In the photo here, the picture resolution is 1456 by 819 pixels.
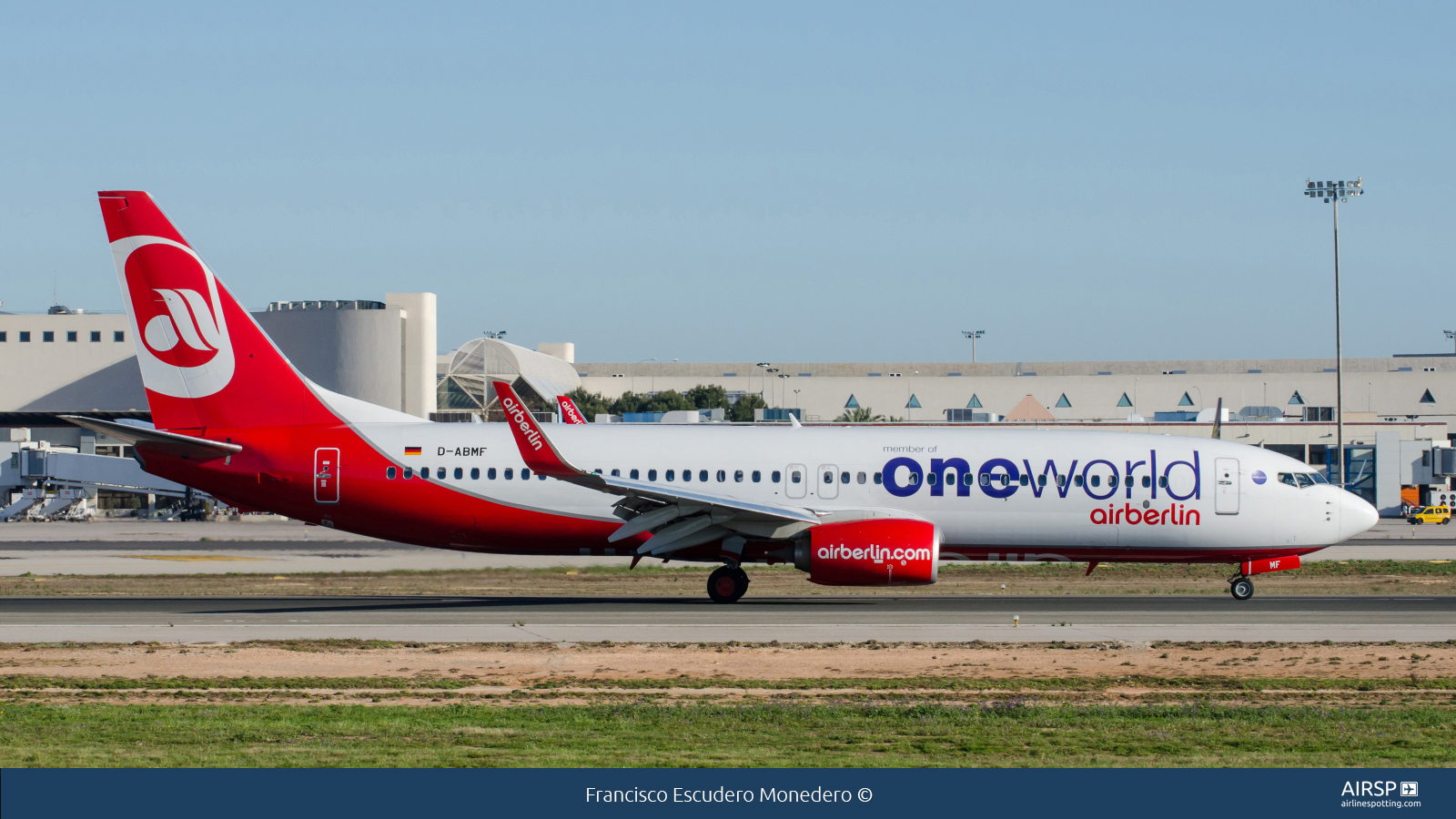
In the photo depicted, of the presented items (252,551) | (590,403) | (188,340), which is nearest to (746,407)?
(590,403)

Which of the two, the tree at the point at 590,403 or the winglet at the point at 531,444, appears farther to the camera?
the tree at the point at 590,403

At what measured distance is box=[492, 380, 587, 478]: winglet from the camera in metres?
24.6

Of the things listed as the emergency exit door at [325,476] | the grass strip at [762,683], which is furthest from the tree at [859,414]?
the grass strip at [762,683]

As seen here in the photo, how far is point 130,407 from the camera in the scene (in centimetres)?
10094

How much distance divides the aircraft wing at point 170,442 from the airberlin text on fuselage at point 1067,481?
14025mm

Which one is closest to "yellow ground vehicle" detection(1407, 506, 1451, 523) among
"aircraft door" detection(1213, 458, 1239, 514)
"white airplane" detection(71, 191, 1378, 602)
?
"white airplane" detection(71, 191, 1378, 602)

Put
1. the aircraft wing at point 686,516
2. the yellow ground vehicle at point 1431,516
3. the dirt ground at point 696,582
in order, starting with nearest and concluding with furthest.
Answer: the aircraft wing at point 686,516
the dirt ground at point 696,582
the yellow ground vehicle at point 1431,516

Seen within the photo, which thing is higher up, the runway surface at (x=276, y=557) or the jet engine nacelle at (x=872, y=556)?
the jet engine nacelle at (x=872, y=556)

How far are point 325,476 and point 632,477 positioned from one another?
657 centimetres

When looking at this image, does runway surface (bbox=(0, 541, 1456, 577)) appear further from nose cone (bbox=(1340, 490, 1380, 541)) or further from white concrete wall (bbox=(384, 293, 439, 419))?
white concrete wall (bbox=(384, 293, 439, 419))

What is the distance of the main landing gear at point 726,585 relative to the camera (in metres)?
27.1

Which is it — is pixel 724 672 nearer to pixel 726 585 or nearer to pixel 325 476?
pixel 726 585

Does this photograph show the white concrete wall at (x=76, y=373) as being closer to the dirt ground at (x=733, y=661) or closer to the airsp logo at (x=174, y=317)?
the airsp logo at (x=174, y=317)

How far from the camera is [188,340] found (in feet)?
91.9
